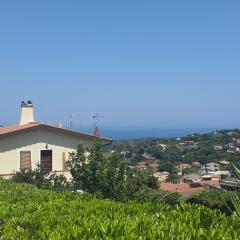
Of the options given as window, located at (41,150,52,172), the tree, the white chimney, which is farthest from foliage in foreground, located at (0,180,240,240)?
the white chimney

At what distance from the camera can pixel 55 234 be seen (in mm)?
4551

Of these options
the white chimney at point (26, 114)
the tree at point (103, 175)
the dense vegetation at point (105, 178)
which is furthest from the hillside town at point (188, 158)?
the tree at point (103, 175)

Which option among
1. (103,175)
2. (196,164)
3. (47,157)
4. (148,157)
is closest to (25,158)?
(47,157)

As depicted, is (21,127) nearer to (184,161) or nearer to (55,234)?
(55,234)

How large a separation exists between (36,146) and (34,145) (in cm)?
12

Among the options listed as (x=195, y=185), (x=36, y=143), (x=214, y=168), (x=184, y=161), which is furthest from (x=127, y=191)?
(x=184, y=161)

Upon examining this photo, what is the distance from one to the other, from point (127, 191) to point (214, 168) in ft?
148

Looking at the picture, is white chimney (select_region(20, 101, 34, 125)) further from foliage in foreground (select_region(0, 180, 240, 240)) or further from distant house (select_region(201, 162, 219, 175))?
distant house (select_region(201, 162, 219, 175))

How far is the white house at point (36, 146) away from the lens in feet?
91.0

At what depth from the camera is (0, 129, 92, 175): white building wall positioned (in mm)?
27766

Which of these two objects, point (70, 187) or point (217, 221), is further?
point (70, 187)

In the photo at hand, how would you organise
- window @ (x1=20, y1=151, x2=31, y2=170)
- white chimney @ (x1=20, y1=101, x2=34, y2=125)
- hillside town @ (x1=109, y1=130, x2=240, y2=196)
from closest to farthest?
window @ (x1=20, y1=151, x2=31, y2=170) < white chimney @ (x1=20, y1=101, x2=34, y2=125) < hillside town @ (x1=109, y1=130, x2=240, y2=196)

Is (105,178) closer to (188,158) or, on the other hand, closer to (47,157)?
(47,157)

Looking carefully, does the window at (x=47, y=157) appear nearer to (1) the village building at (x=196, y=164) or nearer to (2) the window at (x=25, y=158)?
(2) the window at (x=25, y=158)
